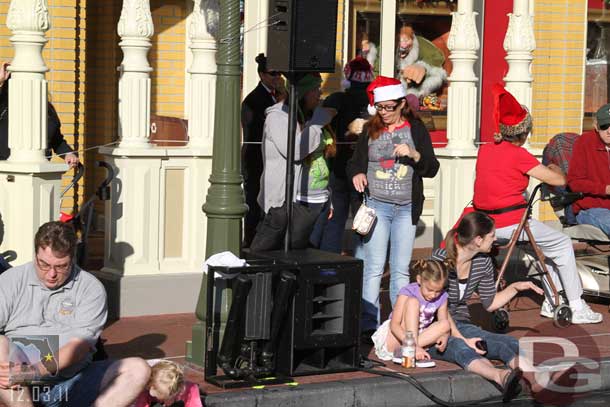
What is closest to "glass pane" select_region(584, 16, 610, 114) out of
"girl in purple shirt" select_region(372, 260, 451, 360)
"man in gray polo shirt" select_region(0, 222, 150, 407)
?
"girl in purple shirt" select_region(372, 260, 451, 360)

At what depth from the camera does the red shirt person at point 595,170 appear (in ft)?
38.9

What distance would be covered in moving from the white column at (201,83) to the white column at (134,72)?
444mm

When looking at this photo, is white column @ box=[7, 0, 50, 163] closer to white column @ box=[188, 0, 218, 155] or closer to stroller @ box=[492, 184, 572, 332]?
white column @ box=[188, 0, 218, 155]

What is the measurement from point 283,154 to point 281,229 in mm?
781

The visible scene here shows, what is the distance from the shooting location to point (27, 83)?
10094mm

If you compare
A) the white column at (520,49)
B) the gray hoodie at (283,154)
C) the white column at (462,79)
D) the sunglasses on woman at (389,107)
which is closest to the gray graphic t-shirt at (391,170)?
the sunglasses on woman at (389,107)

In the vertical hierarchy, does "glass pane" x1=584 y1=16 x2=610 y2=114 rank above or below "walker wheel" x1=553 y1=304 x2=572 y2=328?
above

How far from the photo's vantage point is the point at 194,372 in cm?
932

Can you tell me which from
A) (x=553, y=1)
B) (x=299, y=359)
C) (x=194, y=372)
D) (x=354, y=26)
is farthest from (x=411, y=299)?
(x=553, y=1)

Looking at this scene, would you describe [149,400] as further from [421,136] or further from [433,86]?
[433,86]

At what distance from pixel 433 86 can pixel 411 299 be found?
6318 millimetres

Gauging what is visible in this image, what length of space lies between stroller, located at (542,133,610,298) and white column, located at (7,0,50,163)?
4.21 metres

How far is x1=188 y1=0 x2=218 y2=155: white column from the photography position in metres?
11.4

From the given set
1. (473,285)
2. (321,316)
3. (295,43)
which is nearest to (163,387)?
(321,316)
